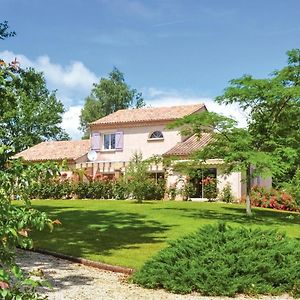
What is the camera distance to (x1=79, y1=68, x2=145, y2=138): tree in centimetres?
6975

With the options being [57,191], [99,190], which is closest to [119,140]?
[99,190]

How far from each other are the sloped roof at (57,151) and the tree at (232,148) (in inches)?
860

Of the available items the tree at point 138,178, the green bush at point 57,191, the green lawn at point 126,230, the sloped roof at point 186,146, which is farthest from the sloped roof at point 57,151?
the green lawn at point 126,230

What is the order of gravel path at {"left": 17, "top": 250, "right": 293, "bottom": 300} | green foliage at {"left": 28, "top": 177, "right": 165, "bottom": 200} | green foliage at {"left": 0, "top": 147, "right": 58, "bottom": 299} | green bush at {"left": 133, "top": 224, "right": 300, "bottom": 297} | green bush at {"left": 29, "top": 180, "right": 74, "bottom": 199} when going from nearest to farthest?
green foliage at {"left": 0, "top": 147, "right": 58, "bottom": 299} < gravel path at {"left": 17, "top": 250, "right": 293, "bottom": 300} < green bush at {"left": 133, "top": 224, "right": 300, "bottom": 297} < green foliage at {"left": 28, "top": 177, "right": 165, "bottom": 200} < green bush at {"left": 29, "top": 180, "right": 74, "bottom": 199}

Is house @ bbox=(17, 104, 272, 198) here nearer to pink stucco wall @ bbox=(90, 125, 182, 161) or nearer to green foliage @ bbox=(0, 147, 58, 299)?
pink stucco wall @ bbox=(90, 125, 182, 161)

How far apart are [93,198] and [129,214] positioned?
48.8 feet

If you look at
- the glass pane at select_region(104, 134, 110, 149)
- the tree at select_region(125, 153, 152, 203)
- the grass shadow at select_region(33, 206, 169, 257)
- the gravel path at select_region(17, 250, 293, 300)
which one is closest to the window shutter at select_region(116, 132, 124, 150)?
the glass pane at select_region(104, 134, 110, 149)

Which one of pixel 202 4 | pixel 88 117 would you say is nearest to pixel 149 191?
pixel 202 4

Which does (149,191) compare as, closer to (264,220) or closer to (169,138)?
(169,138)

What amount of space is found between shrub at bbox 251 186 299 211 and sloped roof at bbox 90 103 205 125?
9.81 m

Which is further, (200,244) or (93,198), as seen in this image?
(93,198)

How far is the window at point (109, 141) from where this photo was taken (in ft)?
139

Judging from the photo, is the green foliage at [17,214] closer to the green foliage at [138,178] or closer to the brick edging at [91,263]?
the brick edging at [91,263]

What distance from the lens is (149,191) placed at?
34.4 metres
